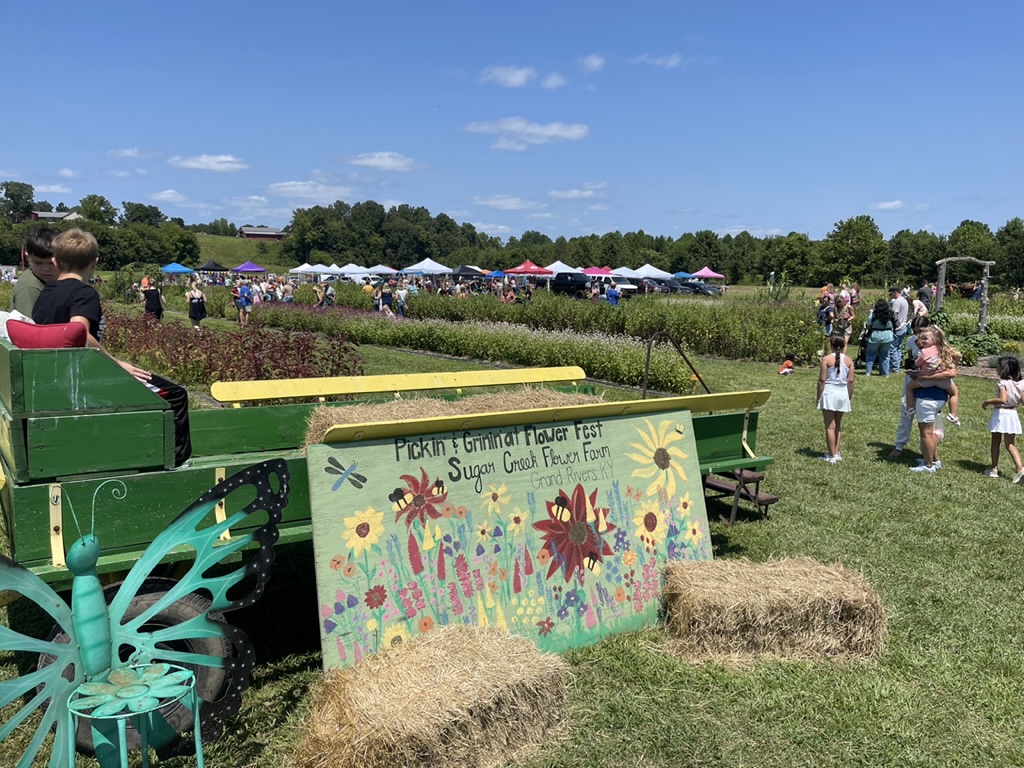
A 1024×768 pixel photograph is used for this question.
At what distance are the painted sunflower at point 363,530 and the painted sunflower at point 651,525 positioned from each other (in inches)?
64.7

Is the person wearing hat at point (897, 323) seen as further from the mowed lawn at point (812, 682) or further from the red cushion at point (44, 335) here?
the red cushion at point (44, 335)

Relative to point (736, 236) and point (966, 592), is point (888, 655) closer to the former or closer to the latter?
point (966, 592)

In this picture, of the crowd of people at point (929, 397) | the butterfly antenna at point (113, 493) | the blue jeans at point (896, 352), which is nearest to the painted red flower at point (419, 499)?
the butterfly antenna at point (113, 493)

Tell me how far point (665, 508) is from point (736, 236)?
8867 cm

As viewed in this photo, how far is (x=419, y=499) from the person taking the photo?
12.4ft

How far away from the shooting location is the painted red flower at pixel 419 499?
3.72 m

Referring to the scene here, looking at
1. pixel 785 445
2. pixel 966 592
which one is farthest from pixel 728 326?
pixel 966 592

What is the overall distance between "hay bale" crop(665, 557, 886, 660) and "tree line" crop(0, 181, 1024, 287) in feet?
Result: 103

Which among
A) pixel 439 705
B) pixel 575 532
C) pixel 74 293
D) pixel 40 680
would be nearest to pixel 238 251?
pixel 74 293

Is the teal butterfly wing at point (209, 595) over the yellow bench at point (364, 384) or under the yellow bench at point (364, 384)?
under

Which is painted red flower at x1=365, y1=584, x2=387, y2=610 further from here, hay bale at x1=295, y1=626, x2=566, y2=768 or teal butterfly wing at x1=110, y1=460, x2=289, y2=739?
teal butterfly wing at x1=110, y1=460, x2=289, y2=739

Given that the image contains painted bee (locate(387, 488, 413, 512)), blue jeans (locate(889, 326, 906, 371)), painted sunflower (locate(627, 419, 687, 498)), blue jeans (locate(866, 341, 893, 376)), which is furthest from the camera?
blue jeans (locate(889, 326, 906, 371))

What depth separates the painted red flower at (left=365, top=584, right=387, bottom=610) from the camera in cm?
356

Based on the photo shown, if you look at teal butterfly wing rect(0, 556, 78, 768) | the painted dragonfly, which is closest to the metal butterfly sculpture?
teal butterfly wing rect(0, 556, 78, 768)
